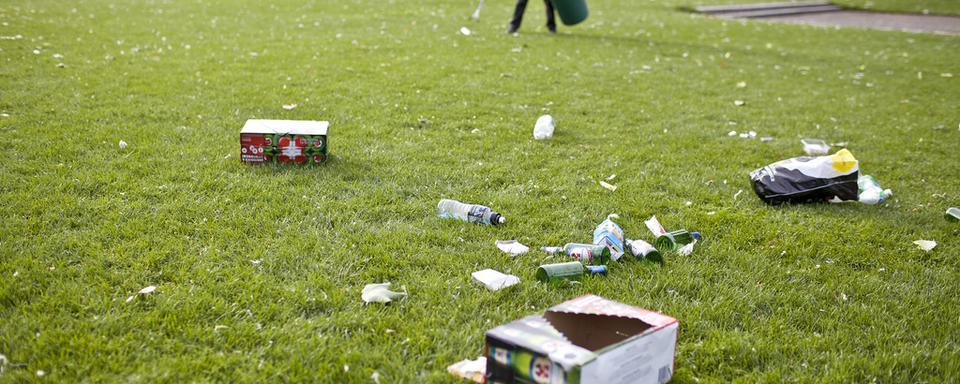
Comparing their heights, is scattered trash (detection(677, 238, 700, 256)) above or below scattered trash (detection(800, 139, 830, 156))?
above

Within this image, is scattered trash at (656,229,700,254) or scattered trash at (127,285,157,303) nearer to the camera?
scattered trash at (127,285,157,303)

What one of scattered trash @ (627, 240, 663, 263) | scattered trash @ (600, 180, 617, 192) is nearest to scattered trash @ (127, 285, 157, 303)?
scattered trash @ (627, 240, 663, 263)

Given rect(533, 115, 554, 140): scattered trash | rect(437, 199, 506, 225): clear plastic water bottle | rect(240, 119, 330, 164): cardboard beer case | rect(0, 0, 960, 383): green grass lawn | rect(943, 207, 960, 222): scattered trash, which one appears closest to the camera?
rect(0, 0, 960, 383): green grass lawn

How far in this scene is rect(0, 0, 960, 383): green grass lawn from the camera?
116 inches

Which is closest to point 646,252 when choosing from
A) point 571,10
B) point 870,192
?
point 870,192

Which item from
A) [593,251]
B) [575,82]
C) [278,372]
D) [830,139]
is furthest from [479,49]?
[278,372]

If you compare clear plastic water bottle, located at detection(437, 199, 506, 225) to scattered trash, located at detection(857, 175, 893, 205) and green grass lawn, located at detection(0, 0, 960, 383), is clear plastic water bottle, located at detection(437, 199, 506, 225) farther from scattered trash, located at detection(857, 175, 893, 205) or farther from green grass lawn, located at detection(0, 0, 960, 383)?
scattered trash, located at detection(857, 175, 893, 205)

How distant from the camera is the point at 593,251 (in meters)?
3.77

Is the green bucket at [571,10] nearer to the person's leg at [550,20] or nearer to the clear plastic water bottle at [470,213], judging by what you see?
the person's leg at [550,20]

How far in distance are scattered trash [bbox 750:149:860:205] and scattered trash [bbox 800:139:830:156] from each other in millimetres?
1360

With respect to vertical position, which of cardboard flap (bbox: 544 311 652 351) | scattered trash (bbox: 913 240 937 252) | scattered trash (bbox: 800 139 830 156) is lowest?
scattered trash (bbox: 800 139 830 156)

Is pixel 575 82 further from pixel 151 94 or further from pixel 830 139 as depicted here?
pixel 151 94

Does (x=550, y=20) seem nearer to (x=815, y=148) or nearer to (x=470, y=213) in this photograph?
(x=815, y=148)

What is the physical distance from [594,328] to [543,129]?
11.1 ft
